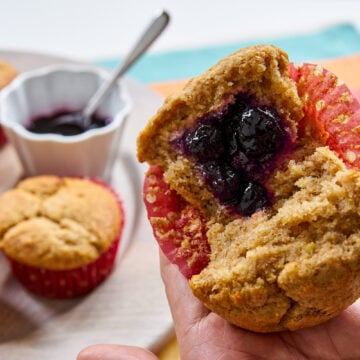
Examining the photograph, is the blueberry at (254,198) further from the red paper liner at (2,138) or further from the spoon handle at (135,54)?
the red paper liner at (2,138)

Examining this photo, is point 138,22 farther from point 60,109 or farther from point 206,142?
point 206,142

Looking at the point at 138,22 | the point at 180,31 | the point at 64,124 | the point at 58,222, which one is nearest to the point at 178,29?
the point at 180,31

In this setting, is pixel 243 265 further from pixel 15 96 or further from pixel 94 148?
pixel 15 96

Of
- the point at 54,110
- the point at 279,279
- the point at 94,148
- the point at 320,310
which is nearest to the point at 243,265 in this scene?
the point at 279,279

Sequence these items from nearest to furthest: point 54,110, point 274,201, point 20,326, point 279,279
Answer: point 279,279 < point 274,201 < point 20,326 < point 54,110

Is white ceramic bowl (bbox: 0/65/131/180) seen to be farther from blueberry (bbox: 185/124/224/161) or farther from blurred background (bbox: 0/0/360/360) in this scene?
blueberry (bbox: 185/124/224/161)

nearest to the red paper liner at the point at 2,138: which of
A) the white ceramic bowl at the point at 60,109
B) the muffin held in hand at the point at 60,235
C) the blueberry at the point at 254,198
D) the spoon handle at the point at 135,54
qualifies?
the white ceramic bowl at the point at 60,109
